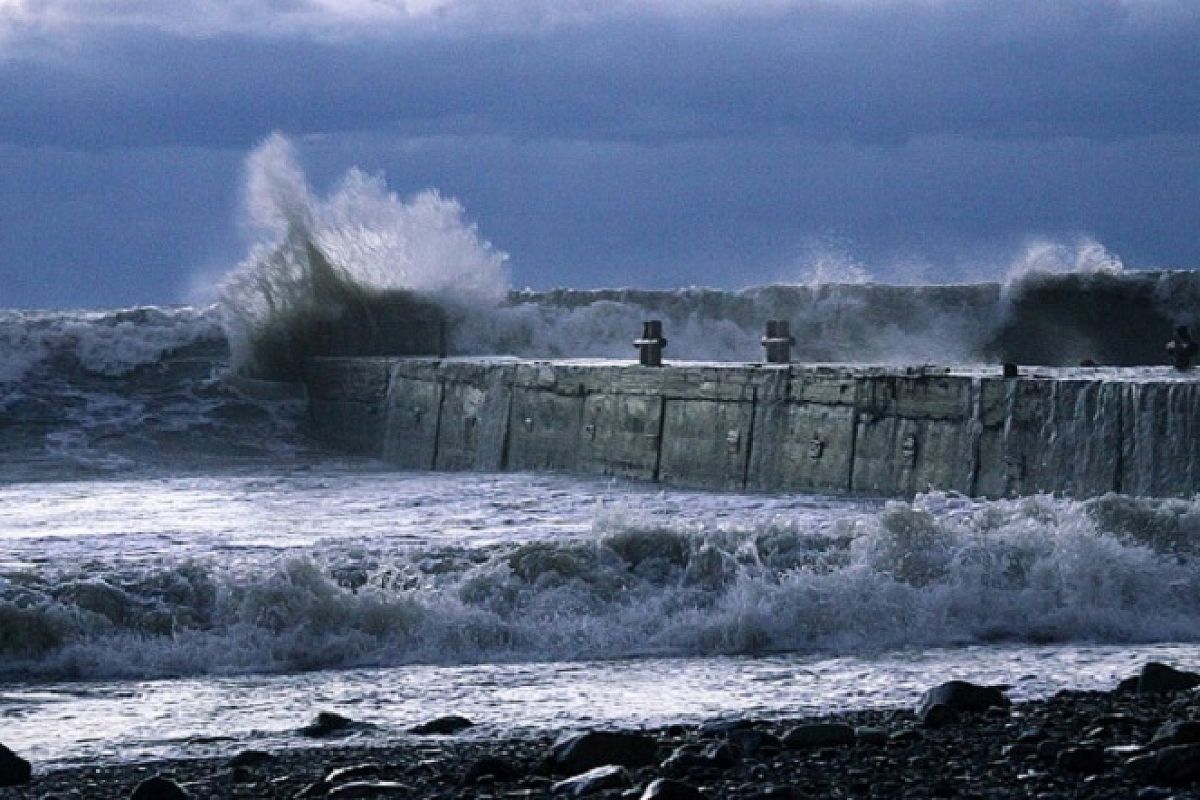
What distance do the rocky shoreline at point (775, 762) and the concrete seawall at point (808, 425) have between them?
176 inches

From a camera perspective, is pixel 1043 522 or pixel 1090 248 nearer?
pixel 1043 522

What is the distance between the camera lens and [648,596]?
9797 millimetres

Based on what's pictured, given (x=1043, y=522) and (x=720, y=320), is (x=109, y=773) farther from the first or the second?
(x=720, y=320)

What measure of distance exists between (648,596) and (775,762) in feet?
13.6

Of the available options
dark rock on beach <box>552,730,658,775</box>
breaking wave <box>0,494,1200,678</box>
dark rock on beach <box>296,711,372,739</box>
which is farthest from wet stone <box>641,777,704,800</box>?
breaking wave <box>0,494,1200,678</box>

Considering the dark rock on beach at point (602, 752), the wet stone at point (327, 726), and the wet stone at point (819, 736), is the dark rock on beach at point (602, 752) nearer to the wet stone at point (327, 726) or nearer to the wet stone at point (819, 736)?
the wet stone at point (819, 736)

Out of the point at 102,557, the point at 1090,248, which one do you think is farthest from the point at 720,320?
the point at 102,557

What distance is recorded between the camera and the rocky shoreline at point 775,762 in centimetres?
509

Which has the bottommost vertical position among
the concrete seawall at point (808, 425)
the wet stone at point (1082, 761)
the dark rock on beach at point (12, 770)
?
the dark rock on beach at point (12, 770)

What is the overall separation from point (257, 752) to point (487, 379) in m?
12.9

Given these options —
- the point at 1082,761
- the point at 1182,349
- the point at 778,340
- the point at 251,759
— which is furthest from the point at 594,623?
the point at 778,340

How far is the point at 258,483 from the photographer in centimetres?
1891

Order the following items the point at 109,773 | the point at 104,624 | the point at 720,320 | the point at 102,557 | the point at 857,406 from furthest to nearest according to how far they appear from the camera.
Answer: the point at 720,320 → the point at 857,406 → the point at 102,557 → the point at 104,624 → the point at 109,773

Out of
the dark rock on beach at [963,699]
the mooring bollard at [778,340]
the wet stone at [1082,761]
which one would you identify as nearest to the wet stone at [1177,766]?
the wet stone at [1082,761]
